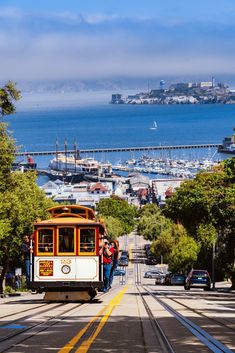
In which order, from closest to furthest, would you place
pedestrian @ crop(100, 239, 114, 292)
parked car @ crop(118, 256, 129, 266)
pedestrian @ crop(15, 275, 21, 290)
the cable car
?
the cable car, pedestrian @ crop(100, 239, 114, 292), pedestrian @ crop(15, 275, 21, 290), parked car @ crop(118, 256, 129, 266)

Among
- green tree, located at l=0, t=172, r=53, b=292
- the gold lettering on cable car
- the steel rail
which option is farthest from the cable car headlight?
green tree, located at l=0, t=172, r=53, b=292

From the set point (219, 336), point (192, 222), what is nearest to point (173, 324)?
point (219, 336)

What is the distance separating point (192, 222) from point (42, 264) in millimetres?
25812

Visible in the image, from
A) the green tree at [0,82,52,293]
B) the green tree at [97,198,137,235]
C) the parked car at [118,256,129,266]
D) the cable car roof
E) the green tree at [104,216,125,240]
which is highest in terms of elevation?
the green tree at [97,198,137,235]

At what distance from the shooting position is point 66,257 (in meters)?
28.9

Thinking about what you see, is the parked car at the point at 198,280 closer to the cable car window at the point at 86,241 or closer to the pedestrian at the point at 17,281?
the pedestrian at the point at 17,281

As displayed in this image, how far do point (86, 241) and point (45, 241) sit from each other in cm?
138

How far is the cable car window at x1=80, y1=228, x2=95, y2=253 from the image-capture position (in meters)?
29.0

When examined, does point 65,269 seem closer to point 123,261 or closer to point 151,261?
point 123,261

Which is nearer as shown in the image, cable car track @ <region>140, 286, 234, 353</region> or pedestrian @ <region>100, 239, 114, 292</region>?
cable car track @ <region>140, 286, 234, 353</region>

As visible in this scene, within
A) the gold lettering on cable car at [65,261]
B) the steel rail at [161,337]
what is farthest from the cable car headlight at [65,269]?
the steel rail at [161,337]

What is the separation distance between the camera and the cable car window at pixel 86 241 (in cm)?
2898

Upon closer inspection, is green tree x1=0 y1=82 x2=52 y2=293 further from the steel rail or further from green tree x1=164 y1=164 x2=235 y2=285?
the steel rail

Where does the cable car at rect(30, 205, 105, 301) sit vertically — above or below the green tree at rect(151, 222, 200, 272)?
below
